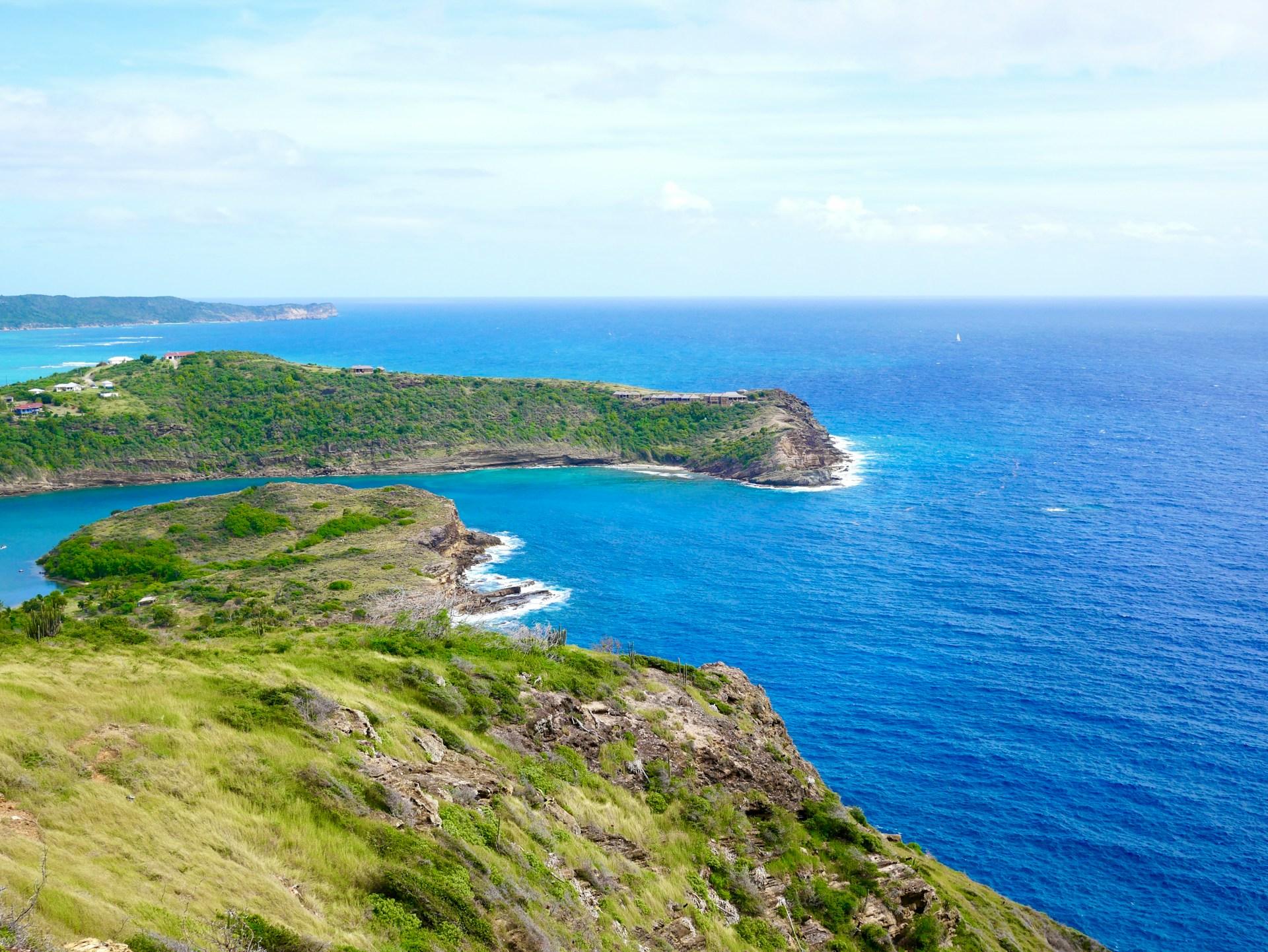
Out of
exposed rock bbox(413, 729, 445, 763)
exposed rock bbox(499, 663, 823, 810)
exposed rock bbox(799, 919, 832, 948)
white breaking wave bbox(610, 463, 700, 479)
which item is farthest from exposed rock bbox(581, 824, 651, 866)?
white breaking wave bbox(610, 463, 700, 479)

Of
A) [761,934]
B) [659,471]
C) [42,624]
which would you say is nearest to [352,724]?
[761,934]

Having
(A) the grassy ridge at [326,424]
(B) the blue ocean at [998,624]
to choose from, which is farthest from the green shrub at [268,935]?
(A) the grassy ridge at [326,424]

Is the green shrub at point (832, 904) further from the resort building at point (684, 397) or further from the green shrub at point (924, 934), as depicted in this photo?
the resort building at point (684, 397)

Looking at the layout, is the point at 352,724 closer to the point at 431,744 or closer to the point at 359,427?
the point at 431,744

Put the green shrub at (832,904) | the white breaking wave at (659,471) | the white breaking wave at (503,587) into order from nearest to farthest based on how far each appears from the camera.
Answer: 1. the green shrub at (832,904)
2. the white breaking wave at (503,587)
3. the white breaking wave at (659,471)

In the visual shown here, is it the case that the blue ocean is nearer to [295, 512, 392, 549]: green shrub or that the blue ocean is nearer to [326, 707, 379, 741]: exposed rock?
[295, 512, 392, 549]: green shrub
